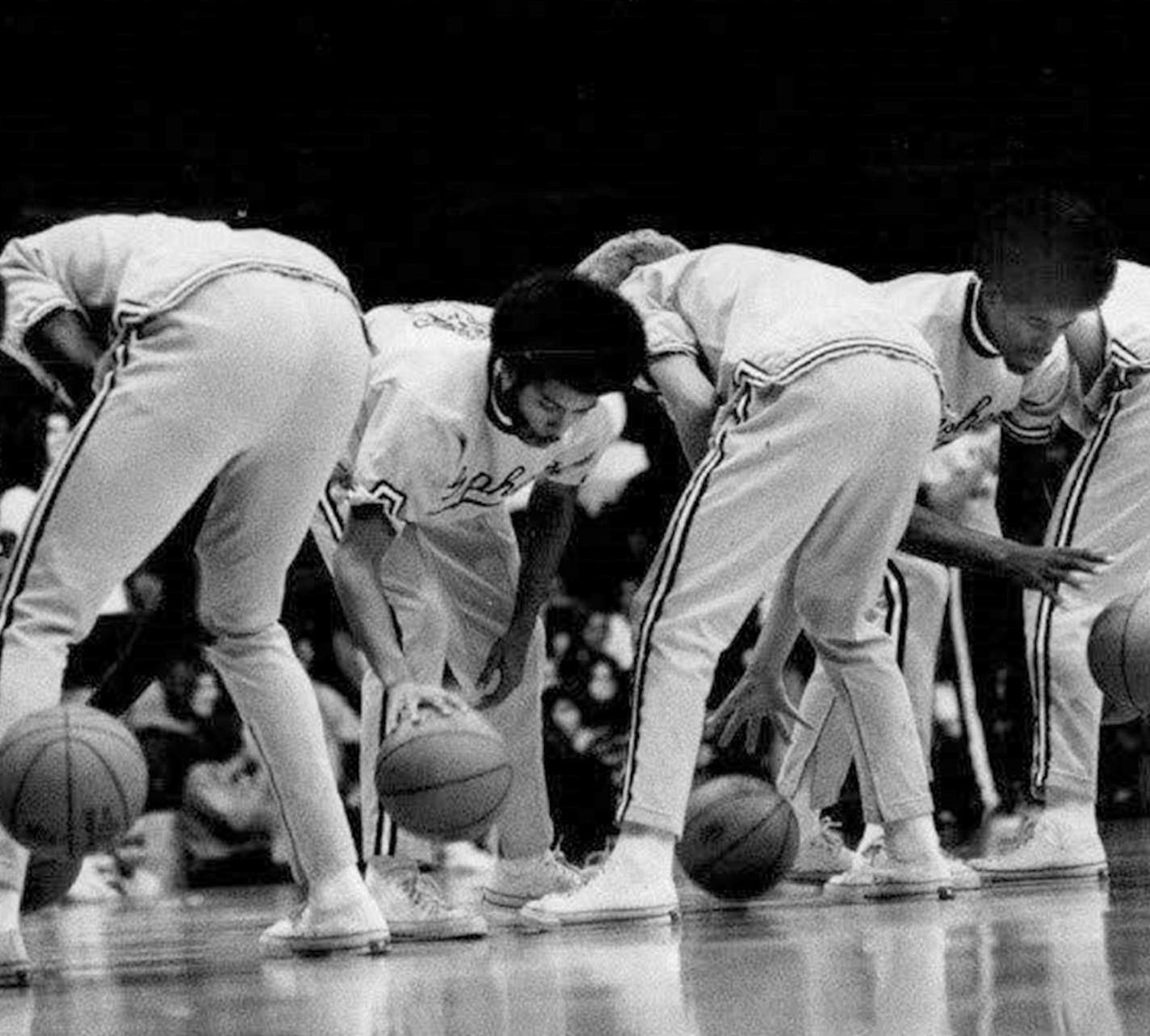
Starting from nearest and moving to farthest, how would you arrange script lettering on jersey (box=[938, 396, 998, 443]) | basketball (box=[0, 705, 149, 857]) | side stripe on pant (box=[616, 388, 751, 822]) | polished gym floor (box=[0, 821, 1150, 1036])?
polished gym floor (box=[0, 821, 1150, 1036]) → basketball (box=[0, 705, 149, 857]) → side stripe on pant (box=[616, 388, 751, 822]) → script lettering on jersey (box=[938, 396, 998, 443])

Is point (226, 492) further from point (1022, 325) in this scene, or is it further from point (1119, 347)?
point (1119, 347)

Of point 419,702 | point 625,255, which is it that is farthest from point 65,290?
point 625,255

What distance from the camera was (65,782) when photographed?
4086 millimetres

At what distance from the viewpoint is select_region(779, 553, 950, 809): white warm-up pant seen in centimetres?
642

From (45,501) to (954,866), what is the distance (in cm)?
267

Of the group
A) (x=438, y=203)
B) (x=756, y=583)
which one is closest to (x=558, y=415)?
(x=756, y=583)

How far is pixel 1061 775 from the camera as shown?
604 cm

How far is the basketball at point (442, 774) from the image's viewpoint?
472 cm

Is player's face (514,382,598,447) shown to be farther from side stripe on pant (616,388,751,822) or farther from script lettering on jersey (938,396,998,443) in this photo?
script lettering on jersey (938,396,998,443)

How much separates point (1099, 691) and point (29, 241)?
9.37 ft

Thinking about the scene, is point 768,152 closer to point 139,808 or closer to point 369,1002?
point 139,808

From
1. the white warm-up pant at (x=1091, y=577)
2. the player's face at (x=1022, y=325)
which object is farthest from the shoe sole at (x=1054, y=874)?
the player's face at (x=1022, y=325)

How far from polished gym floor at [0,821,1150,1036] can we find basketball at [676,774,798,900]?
0.08 meters

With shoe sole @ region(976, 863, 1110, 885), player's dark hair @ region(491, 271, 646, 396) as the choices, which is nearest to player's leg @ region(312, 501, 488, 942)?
player's dark hair @ region(491, 271, 646, 396)
